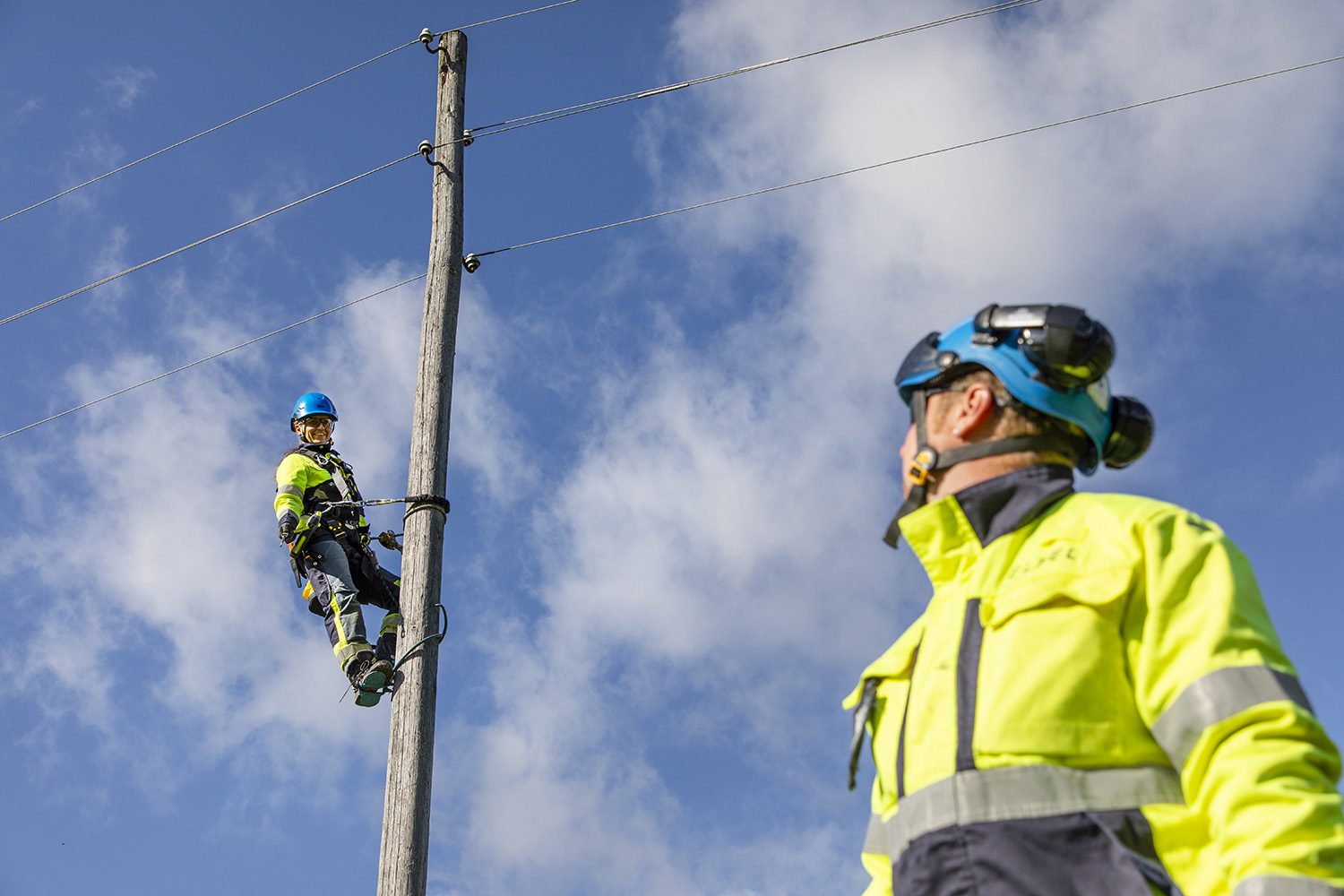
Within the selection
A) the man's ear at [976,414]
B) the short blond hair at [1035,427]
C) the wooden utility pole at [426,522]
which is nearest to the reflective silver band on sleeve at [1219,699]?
the short blond hair at [1035,427]

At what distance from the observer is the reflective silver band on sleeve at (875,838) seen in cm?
238

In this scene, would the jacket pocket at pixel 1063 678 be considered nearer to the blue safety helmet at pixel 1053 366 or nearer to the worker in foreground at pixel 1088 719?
the worker in foreground at pixel 1088 719

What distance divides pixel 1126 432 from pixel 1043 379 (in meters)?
0.31

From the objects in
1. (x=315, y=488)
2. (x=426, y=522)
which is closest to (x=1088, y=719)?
(x=426, y=522)

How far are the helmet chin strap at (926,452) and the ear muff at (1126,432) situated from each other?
0.84 ft

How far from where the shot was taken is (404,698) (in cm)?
577

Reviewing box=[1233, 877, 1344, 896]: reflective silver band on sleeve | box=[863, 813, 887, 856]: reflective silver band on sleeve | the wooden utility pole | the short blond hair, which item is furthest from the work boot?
box=[1233, 877, 1344, 896]: reflective silver band on sleeve

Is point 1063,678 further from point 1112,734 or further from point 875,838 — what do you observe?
point 875,838

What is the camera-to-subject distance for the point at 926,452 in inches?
102

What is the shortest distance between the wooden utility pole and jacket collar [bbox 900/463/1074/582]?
12.6 ft

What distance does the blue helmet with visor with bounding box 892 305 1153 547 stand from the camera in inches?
98.2

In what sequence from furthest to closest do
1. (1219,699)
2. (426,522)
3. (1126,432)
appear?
(426,522), (1126,432), (1219,699)

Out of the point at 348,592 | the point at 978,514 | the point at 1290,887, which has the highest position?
the point at 348,592

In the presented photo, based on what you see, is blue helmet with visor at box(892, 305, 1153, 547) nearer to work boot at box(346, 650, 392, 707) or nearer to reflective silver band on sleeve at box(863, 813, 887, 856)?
reflective silver band on sleeve at box(863, 813, 887, 856)
